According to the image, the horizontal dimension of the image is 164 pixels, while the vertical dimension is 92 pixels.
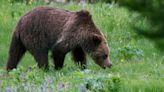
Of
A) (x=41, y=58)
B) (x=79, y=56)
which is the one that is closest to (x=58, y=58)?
(x=41, y=58)

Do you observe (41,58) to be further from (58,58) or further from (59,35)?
(59,35)

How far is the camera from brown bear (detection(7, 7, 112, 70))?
295 inches

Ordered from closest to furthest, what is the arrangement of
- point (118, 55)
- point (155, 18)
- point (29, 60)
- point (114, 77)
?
point (155, 18)
point (114, 77)
point (118, 55)
point (29, 60)

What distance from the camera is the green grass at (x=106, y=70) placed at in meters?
5.27

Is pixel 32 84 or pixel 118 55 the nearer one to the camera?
pixel 32 84

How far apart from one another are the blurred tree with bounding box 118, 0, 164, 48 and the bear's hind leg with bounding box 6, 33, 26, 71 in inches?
256

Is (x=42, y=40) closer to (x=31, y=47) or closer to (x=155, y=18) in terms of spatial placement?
(x=31, y=47)

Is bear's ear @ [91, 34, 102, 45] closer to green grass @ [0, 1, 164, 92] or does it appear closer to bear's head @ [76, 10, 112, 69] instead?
bear's head @ [76, 10, 112, 69]

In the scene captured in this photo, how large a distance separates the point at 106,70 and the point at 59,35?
3.35ft

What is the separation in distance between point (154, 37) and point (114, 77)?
12.8ft

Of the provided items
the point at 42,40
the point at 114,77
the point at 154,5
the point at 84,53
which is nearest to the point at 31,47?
the point at 42,40

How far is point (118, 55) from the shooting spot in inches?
350

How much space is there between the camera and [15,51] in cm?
800

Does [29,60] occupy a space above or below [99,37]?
below
